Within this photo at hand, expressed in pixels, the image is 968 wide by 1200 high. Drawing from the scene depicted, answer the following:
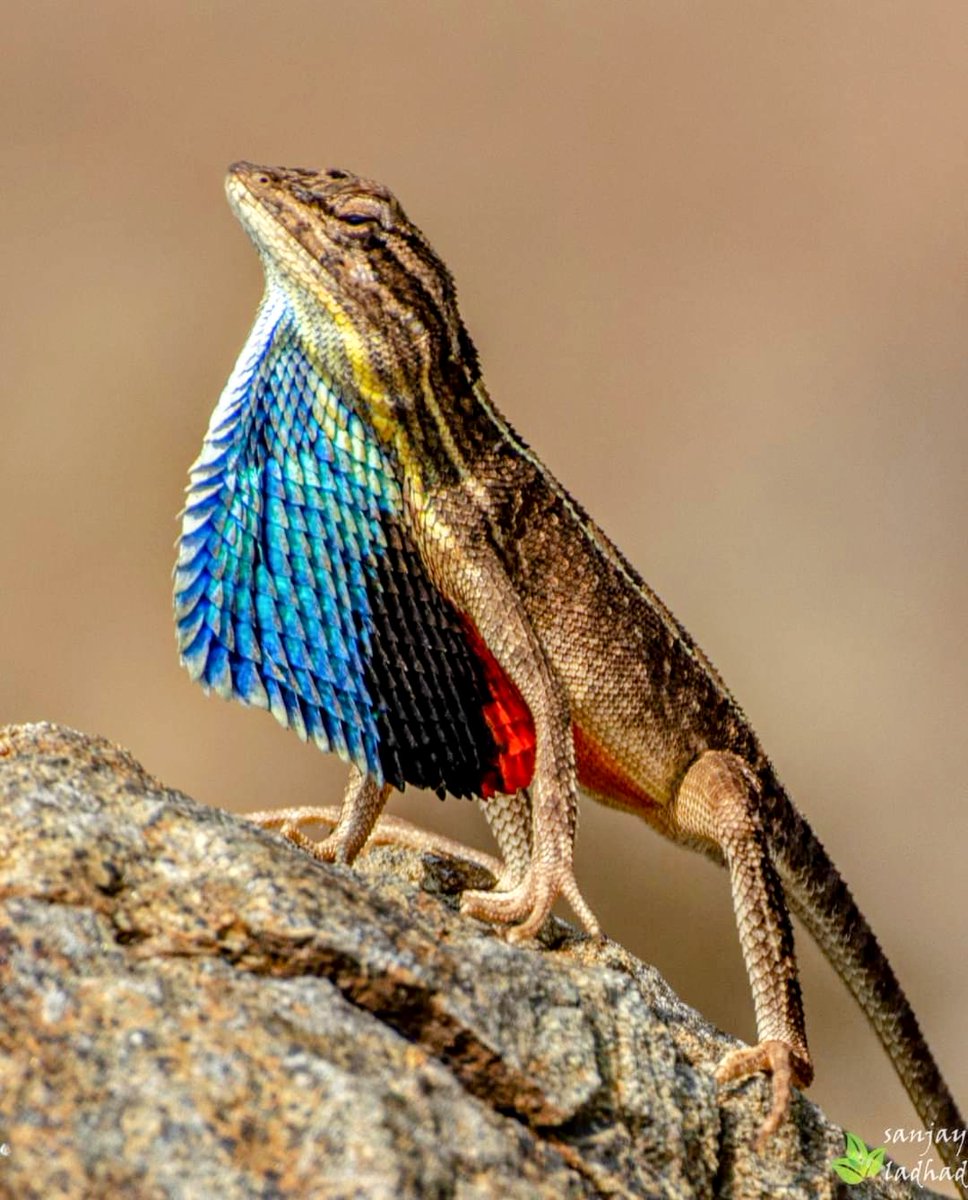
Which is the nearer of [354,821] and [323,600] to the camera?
[323,600]

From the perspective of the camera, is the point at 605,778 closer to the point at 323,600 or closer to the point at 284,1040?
the point at 323,600

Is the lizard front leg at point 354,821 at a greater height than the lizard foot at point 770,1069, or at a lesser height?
greater

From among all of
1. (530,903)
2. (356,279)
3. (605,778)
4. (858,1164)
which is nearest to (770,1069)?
(858,1164)

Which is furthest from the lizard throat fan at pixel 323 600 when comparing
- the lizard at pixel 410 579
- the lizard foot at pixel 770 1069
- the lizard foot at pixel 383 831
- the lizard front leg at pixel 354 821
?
the lizard foot at pixel 770 1069

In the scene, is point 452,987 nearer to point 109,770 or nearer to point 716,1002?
point 109,770

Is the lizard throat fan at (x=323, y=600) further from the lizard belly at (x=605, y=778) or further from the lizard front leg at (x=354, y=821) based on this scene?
the lizard front leg at (x=354, y=821)

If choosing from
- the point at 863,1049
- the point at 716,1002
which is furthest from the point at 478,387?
the point at 863,1049
